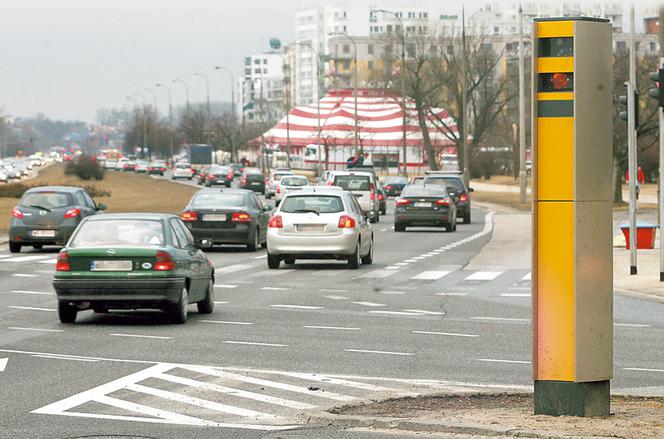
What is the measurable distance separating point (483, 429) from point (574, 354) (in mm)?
1016

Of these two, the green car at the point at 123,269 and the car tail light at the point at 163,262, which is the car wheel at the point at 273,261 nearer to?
the green car at the point at 123,269

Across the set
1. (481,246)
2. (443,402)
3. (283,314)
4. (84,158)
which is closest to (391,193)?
(84,158)

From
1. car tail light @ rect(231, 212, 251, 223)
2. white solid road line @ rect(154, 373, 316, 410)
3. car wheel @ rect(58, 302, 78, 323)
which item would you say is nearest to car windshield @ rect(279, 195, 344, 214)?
car tail light @ rect(231, 212, 251, 223)

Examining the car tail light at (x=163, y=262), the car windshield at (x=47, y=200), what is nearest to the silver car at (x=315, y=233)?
the car windshield at (x=47, y=200)

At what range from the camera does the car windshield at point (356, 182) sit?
53.6 m

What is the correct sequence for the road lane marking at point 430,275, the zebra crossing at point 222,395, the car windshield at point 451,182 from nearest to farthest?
1. the zebra crossing at point 222,395
2. the road lane marking at point 430,275
3. the car windshield at point 451,182

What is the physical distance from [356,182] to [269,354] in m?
38.8

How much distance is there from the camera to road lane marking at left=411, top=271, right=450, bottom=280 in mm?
27375

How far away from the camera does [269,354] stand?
15.1 m

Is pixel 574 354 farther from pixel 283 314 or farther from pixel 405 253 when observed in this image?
pixel 405 253

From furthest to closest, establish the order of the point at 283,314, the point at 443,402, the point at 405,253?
the point at 405,253
the point at 283,314
the point at 443,402

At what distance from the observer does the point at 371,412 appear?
35.5 feet

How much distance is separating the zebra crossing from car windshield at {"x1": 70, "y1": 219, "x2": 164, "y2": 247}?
4.43m

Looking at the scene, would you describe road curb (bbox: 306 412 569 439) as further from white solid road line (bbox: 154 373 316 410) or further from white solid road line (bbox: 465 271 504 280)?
white solid road line (bbox: 465 271 504 280)
